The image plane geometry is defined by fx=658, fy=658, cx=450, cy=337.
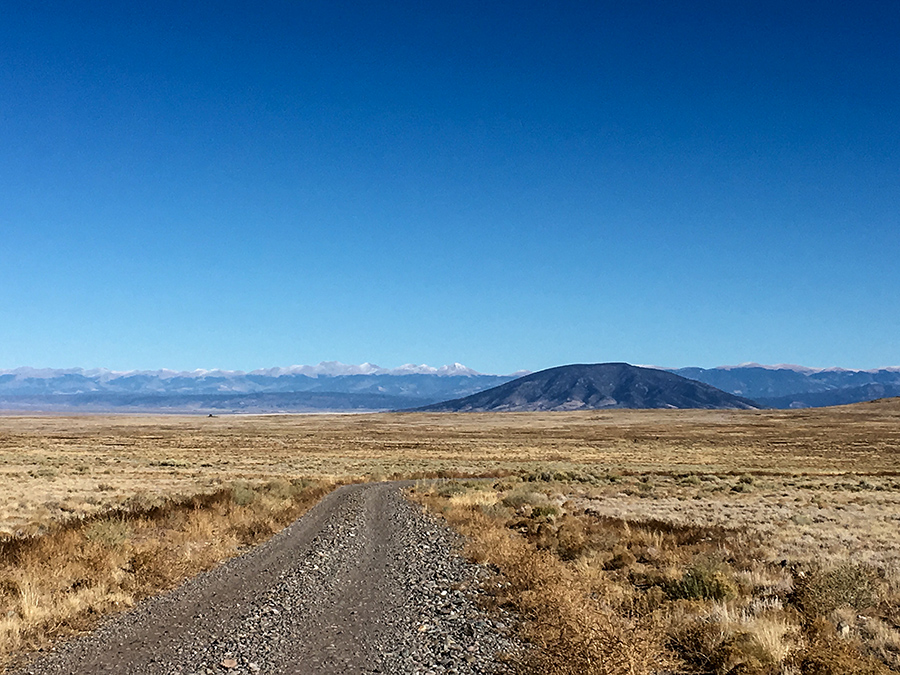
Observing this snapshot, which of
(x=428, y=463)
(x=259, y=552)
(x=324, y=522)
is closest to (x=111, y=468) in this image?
(x=428, y=463)

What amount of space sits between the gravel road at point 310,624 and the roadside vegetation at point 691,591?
884mm

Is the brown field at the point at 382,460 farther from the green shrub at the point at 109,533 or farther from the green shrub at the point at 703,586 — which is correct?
the green shrub at the point at 703,586

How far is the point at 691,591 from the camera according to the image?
11484mm

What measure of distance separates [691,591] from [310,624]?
21.4 feet

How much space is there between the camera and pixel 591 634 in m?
7.84

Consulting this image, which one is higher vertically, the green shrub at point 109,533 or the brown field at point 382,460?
the green shrub at point 109,533

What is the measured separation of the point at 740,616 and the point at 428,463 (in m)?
56.7

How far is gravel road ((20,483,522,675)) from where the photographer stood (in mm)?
8141

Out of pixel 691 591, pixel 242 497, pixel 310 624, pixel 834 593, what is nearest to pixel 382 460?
pixel 242 497

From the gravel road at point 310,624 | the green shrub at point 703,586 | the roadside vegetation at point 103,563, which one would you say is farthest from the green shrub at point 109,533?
the green shrub at point 703,586

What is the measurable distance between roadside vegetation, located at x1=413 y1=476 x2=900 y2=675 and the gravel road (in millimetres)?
884

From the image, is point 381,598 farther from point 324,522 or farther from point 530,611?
point 324,522

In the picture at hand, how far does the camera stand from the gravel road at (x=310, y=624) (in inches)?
320

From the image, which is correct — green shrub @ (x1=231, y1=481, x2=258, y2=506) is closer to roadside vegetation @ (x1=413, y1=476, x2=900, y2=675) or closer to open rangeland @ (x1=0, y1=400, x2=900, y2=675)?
open rangeland @ (x1=0, y1=400, x2=900, y2=675)
